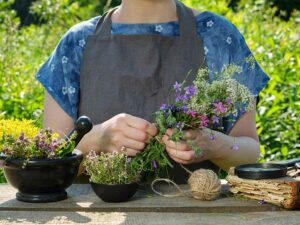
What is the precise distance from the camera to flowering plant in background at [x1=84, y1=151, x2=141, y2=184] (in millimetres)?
2174

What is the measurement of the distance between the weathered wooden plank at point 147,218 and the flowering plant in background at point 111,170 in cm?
→ 13

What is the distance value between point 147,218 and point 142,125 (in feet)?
1.16

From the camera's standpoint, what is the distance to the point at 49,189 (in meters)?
2.19

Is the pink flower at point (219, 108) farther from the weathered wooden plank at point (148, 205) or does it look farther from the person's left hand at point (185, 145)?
the weathered wooden plank at point (148, 205)

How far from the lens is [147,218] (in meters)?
2.03

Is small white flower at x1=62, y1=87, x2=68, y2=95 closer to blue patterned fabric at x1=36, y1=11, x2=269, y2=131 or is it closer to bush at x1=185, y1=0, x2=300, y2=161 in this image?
blue patterned fabric at x1=36, y1=11, x2=269, y2=131

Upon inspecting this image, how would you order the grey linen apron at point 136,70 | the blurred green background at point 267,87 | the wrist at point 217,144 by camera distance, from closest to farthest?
the wrist at point 217,144 < the grey linen apron at point 136,70 < the blurred green background at point 267,87

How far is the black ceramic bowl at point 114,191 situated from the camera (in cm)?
215

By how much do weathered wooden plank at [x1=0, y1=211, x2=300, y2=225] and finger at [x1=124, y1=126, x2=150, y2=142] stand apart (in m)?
0.28

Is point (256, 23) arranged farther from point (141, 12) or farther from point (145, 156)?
point (145, 156)

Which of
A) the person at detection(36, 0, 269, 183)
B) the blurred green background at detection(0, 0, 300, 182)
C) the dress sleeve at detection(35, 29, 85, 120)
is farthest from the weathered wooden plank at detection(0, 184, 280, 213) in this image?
the blurred green background at detection(0, 0, 300, 182)

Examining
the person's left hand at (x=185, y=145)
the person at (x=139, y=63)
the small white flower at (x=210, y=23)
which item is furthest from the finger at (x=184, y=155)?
the small white flower at (x=210, y=23)

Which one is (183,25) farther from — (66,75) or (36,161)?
(36,161)

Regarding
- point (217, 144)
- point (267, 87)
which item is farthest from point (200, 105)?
point (267, 87)
